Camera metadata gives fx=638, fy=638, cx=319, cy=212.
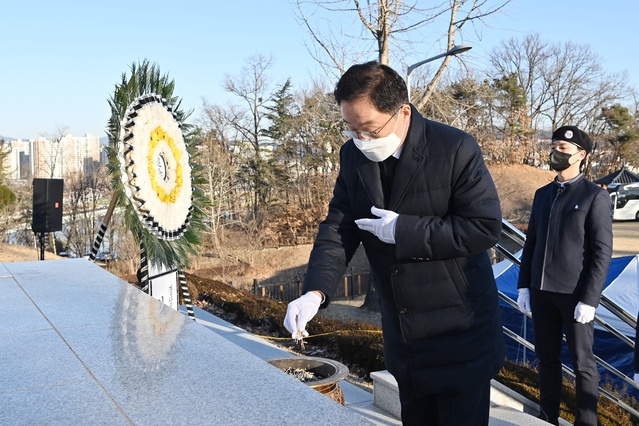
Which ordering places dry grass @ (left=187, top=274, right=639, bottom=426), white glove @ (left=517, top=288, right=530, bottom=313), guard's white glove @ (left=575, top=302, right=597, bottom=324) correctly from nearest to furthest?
guard's white glove @ (left=575, top=302, right=597, bottom=324) < white glove @ (left=517, top=288, right=530, bottom=313) < dry grass @ (left=187, top=274, right=639, bottom=426)

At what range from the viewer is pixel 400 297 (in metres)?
2.47

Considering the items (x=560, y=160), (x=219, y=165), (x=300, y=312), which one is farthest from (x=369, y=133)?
(x=219, y=165)

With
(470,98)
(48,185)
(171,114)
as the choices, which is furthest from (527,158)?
(171,114)

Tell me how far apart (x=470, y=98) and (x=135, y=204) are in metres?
16.8

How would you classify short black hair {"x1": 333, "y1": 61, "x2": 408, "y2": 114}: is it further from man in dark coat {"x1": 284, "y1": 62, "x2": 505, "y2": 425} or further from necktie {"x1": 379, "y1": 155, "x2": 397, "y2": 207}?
necktie {"x1": 379, "y1": 155, "x2": 397, "y2": 207}

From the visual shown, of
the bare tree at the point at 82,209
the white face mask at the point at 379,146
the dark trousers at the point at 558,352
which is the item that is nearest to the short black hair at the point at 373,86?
the white face mask at the point at 379,146

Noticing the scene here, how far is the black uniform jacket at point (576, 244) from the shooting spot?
13.8 ft

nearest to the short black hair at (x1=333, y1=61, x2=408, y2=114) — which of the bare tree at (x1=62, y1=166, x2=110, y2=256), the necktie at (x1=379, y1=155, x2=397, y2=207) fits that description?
the necktie at (x1=379, y1=155, x2=397, y2=207)

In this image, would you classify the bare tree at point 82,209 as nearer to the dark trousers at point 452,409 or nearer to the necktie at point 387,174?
the necktie at point 387,174

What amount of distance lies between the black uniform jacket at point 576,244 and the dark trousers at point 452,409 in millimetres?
1955

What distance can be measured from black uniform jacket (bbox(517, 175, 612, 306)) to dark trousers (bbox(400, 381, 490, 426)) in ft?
6.42

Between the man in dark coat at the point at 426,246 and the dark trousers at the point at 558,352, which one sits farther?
the dark trousers at the point at 558,352

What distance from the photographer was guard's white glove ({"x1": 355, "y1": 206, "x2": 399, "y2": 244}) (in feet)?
7.78

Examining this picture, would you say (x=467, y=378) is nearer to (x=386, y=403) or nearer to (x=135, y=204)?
(x=386, y=403)
